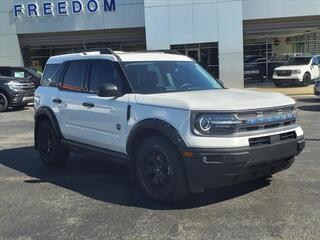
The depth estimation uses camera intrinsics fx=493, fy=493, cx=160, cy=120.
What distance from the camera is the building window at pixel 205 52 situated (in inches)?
1091

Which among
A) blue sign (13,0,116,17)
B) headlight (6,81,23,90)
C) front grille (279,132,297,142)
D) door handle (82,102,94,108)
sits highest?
blue sign (13,0,116,17)

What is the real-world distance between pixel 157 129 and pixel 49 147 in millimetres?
3048

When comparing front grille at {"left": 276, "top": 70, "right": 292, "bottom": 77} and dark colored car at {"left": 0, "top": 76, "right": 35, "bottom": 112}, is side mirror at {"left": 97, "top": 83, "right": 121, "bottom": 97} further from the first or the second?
front grille at {"left": 276, "top": 70, "right": 292, "bottom": 77}

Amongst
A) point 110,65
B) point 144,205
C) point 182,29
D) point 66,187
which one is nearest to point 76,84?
point 110,65

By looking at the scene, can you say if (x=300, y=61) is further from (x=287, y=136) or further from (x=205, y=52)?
(x=287, y=136)

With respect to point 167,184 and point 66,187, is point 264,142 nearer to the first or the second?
point 167,184

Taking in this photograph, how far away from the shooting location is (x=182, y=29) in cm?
2709

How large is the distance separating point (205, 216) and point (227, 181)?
445 mm

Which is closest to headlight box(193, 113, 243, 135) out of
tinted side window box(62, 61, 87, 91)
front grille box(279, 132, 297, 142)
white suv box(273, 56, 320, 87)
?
front grille box(279, 132, 297, 142)

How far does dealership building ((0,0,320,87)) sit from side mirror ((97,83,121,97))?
770 inches

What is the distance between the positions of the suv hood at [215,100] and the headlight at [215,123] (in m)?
0.08

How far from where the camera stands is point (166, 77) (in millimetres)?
6582

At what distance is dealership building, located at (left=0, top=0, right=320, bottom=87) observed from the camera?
88.3ft

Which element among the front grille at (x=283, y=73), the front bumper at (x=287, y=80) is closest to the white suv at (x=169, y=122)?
the front bumper at (x=287, y=80)
